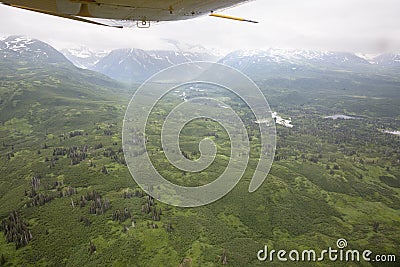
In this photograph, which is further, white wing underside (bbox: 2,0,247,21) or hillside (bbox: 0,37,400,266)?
hillside (bbox: 0,37,400,266)

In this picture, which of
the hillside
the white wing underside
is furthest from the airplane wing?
the hillside

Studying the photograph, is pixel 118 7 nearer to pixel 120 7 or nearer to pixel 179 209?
pixel 120 7

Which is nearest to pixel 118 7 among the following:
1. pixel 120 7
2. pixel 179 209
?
pixel 120 7

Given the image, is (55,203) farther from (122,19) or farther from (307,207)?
(122,19)

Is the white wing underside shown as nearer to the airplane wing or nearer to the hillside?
the airplane wing

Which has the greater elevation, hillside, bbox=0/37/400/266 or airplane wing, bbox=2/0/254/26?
airplane wing, bbox=2/0/254/26

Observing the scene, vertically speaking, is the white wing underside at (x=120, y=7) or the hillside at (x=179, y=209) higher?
the white wing underside at (x=120, y=7)

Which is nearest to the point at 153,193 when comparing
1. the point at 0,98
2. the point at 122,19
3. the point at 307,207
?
the point at 307,207

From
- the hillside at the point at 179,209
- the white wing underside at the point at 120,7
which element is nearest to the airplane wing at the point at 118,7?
the white wing underside at the point at 120,7

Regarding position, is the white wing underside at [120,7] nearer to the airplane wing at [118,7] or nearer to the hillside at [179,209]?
the airplane wing at [118,7]
